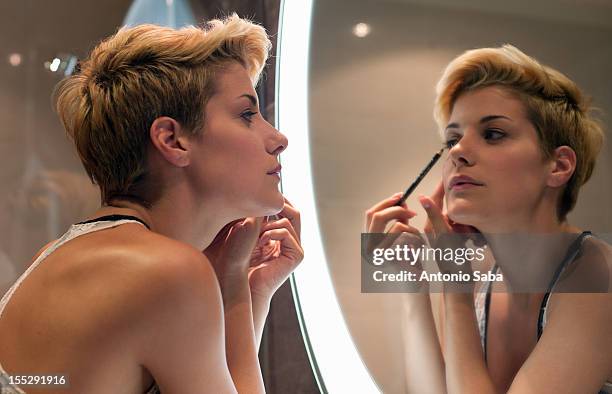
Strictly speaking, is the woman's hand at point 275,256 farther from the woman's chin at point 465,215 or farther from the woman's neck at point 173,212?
the woman's chin at point 465,215

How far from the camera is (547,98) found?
494 millimetres

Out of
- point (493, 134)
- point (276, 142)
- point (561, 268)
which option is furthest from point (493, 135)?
point (276, 142)

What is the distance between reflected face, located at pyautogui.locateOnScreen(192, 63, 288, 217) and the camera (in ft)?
2.12

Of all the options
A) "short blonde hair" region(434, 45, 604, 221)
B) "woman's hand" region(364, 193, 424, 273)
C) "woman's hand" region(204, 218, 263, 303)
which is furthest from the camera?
"woman's hand" region(204, 218, 263, 303)

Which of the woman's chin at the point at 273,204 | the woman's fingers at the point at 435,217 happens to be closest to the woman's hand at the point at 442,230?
the woman's fingers at the point at 435,217

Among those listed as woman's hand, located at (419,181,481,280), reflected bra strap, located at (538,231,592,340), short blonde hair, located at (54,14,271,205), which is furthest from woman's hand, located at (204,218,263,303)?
reflected bra strap, located at (538,231,592,340)

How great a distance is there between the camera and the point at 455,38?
55 centimetres

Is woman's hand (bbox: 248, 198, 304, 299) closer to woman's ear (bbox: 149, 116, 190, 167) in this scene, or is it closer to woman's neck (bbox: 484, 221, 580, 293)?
woman's ear (bbox: 149, 116, 190, 167)

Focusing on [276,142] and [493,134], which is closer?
[493,134]

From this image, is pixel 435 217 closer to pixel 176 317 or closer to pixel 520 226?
pixel 520 226

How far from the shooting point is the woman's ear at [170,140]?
64 centimetres

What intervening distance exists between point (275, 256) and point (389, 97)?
23cm

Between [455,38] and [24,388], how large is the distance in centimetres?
45

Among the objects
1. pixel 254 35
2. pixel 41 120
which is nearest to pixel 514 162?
pixel 254 35
